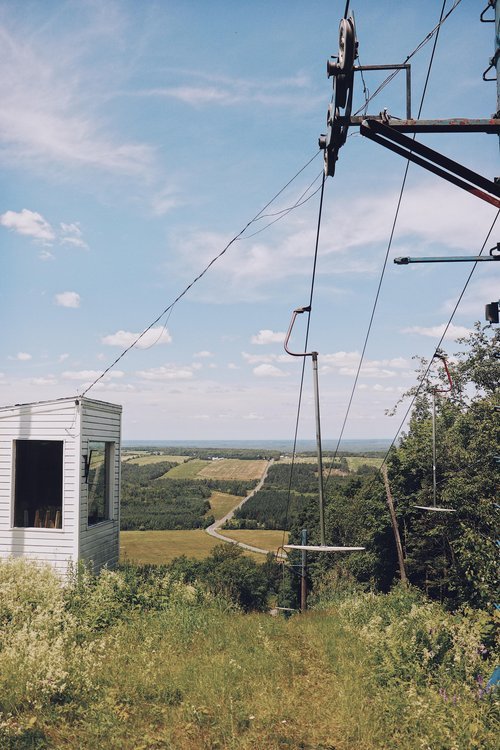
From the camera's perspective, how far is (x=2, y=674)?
7.78 meters

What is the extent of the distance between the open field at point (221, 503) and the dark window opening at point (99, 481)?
87765 millimetres

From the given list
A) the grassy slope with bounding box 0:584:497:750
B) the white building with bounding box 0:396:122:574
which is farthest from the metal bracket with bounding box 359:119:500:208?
the white building with bounding box 0:396:122:574

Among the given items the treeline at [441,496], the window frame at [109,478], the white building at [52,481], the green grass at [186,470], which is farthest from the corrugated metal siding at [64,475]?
the green grass at [186,470]

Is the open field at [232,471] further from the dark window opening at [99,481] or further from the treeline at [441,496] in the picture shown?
the dark window opening at [99,481]

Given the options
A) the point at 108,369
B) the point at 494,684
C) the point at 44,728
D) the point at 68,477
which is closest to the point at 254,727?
the point at 44,728

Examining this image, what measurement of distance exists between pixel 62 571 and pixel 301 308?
8.22m

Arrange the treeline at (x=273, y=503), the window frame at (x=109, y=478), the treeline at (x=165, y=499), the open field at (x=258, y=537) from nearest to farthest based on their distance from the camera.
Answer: the window frame at (x=109, y=478) < the open field at (x=258, y=537) < the treeline at (x=165, y=499) < the treeline at (x=273, y=503)

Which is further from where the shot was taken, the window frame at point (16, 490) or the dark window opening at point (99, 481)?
the dark window opening at point (99, 481)

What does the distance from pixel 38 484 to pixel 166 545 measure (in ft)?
197

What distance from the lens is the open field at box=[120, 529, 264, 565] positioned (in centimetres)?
6141

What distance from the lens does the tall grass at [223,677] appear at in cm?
657

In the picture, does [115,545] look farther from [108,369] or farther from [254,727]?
[254,727]

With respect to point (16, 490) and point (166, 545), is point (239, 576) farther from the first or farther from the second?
point (16, 490)

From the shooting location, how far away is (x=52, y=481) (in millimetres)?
13297
